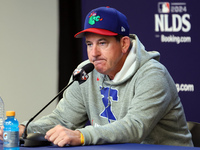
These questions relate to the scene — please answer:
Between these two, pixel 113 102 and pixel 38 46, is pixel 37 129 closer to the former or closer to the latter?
pixel 113 102

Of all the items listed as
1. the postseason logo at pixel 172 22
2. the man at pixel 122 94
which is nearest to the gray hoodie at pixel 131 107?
the man at pixel 122 94

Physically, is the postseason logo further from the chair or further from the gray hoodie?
the chair

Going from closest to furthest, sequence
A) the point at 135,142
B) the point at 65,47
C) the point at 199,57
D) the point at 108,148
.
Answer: the point at 108,148 → the point at 135,142 → the point at 199,57 → the point at 65,47

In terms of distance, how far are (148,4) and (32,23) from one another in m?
1.30

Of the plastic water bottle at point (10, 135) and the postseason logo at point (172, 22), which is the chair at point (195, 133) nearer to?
the plastic water bottle at point (10, 135)

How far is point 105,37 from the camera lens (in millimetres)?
2225

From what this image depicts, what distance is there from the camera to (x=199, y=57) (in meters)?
3.63

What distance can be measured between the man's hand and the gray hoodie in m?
0.04

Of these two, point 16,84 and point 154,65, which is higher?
point 154,65

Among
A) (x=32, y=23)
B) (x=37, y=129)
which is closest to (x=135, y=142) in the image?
(x=37, y=129)

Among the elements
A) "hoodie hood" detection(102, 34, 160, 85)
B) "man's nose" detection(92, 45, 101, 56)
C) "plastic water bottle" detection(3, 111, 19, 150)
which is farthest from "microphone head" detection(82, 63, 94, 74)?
"plastic water bottle" detection(3, 111, 19, 150)

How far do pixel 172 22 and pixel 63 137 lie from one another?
2.18 meters

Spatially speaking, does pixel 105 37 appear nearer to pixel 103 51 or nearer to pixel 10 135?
pixel 103 51

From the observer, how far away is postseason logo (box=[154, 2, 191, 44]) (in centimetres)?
363
